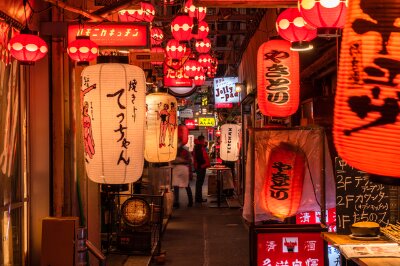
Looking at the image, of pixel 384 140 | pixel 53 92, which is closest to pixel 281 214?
pixel 53 92

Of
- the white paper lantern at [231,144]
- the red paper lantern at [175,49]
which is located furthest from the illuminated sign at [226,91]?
the red paper lantern at [175,49]

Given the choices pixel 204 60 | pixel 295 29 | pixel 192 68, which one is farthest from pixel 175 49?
pixel 295 29

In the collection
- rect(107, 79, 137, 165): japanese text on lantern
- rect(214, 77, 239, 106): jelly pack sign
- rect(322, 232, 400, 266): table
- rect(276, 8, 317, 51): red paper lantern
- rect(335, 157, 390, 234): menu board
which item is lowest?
rect(322, 232, 400, 266): table

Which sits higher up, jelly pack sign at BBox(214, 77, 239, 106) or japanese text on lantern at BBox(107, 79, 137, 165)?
jelly pack sign at BBox(214, 77, 239, 106)

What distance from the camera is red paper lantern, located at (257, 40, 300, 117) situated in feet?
36.8

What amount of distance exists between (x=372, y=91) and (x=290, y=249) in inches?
231

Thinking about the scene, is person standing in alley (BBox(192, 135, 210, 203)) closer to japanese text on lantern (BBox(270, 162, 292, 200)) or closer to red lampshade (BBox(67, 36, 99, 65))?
japanese text on lantern (BBox(270, 162, 292, 200))

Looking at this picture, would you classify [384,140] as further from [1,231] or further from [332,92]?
[332,92]

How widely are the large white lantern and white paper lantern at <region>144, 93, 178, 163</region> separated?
6109mm

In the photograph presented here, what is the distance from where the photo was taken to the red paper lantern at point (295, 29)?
9.15 m

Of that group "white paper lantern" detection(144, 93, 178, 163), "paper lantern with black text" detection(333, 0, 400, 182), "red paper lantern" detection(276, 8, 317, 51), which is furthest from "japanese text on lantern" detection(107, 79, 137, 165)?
"white paper lantern" detection(144, 93, 178, 163)

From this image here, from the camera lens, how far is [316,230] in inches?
363

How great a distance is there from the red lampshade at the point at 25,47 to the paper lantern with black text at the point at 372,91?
501 cm

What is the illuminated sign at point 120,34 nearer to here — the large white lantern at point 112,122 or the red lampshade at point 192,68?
the large white lantern at point 112,122
